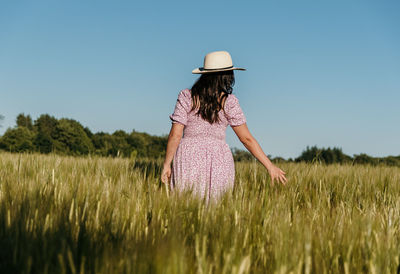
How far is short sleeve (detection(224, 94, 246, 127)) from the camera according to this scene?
10.5ft

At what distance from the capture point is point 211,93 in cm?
314

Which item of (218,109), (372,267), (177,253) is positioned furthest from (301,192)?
(177,253)

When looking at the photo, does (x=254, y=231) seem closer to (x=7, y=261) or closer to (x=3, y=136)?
(x=7, y=261)

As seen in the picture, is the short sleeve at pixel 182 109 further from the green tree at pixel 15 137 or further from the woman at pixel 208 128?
the green tree at pixel 15 137

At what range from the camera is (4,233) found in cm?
139

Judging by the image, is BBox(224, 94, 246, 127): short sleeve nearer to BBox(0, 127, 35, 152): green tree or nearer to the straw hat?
the straw hat

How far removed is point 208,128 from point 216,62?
2.00 ft

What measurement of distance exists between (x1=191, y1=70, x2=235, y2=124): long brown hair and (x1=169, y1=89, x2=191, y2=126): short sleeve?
0.20 feet

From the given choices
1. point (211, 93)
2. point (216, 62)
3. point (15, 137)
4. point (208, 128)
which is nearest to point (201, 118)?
point (208, 128)

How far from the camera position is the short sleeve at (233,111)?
126 inches

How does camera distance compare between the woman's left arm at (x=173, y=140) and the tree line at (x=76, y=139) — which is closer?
the woman's left arm at (x=173, y=140)

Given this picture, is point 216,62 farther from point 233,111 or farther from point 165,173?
point 165,173


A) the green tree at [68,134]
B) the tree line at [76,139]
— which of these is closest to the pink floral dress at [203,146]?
the tree line at [76,139]

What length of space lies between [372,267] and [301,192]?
71.4 inches
